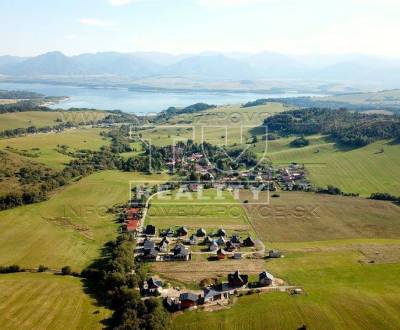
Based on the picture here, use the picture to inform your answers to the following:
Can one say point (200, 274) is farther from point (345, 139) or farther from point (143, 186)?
point (345, 139)

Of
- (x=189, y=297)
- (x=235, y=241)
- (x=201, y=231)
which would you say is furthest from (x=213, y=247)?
(x=189, y=297)

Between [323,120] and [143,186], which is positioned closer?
[143,186]

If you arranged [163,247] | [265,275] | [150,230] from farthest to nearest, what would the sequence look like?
[150,230] < [163,247] < [265,275]

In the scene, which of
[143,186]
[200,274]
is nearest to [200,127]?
[143,186]

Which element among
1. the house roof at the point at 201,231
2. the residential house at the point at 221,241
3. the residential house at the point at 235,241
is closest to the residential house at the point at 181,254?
the residential house at the point at 221,241

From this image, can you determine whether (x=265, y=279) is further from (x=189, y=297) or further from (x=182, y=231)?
(x=182, y=231)

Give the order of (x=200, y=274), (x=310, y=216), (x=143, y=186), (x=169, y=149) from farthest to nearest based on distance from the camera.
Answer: (x=169, y=149)
(x=143, y=186)
(x=310, y=216)
(x=200, y=274)

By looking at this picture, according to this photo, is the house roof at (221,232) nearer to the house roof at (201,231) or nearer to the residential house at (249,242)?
the house roof at (201,231)
